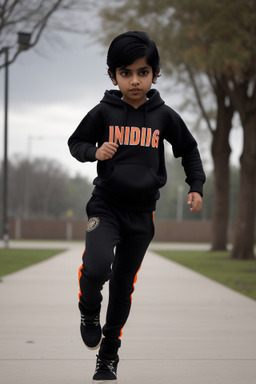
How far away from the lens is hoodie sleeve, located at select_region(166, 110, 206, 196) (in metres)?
4.34

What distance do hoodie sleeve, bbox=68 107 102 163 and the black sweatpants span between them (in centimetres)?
28

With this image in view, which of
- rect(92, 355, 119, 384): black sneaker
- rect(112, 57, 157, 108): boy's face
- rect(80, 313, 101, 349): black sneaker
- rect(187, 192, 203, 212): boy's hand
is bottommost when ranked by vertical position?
rect(92, 355, 119, 384): black sneaker

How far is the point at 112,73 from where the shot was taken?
418cm

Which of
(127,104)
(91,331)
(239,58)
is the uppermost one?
(239,58)

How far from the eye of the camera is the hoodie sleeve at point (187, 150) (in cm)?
434

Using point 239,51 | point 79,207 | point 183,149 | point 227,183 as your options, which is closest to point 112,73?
point 183,149

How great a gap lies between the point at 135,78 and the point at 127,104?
220 mm

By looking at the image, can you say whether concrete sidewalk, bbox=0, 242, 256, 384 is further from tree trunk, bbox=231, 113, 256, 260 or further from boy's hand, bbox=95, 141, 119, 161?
tree trunk, bbox=231, 113, 256, 260

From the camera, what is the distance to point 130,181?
4.01 meters

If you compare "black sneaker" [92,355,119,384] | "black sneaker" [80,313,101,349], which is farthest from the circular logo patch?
"black sneaker" [92,355,119,384]

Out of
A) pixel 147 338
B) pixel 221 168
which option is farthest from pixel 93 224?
pixel 221 168

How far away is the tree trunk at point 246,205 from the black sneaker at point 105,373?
17664 millimetres

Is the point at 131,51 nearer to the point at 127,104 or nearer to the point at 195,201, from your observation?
the point at 127,104

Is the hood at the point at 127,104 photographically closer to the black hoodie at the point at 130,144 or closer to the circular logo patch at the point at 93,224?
the black hoodie at the point at 130,144
